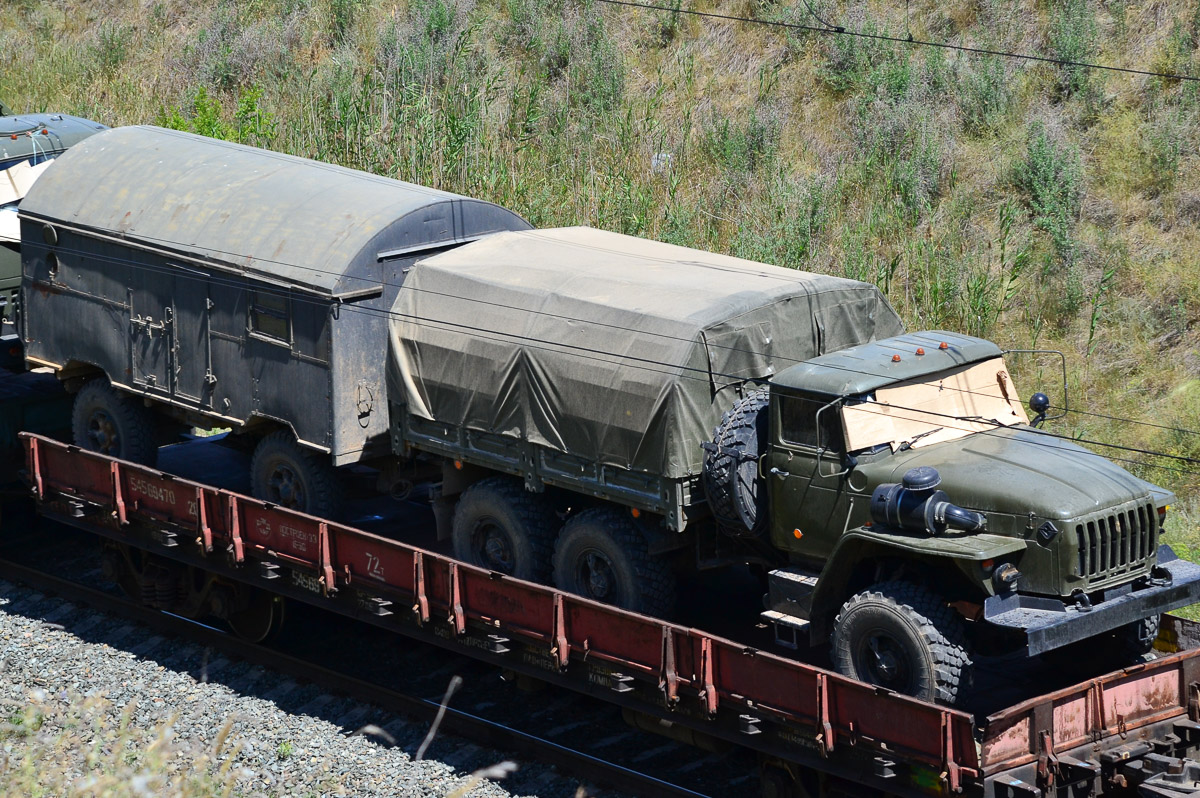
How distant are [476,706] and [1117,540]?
6053mm

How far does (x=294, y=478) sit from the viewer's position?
554 inches

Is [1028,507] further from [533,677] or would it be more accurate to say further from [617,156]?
[617,156]

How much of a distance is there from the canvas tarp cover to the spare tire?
22 centimetres

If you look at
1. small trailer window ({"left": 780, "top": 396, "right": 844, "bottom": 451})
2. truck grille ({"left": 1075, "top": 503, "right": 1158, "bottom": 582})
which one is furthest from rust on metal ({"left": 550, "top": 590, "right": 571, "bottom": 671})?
truck grille ({"left": 1075, "top": 503, "right": 1158, "bottom": 582})

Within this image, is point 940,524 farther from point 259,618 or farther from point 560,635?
point 259,618

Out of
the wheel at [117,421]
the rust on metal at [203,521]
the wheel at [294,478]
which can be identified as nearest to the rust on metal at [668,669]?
the wheel at [294,478]

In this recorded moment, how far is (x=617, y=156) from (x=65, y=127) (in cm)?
841

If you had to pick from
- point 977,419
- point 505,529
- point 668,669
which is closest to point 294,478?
point 505,529

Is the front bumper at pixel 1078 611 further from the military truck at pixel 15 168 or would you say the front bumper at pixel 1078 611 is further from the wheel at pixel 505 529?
the military truck at pixel 15 168

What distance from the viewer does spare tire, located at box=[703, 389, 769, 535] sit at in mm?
10859

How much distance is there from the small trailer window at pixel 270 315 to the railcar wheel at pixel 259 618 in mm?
2678

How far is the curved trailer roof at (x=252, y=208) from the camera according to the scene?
43.5 ft

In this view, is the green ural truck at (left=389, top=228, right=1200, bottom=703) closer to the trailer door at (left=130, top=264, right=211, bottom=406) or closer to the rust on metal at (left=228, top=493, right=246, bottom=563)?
the rust on metal at (left=228, top=493, right=246, bottom=563)

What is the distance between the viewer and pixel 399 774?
11.9 metres
